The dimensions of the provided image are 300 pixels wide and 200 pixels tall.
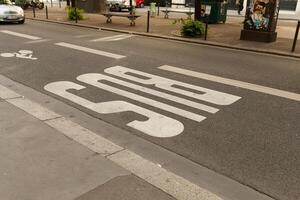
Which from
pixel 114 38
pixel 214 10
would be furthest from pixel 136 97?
pixel 214 10

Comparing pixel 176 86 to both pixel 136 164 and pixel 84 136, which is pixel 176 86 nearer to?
pixel 84 136

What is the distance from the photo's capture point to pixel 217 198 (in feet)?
11.7

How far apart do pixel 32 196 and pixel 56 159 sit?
2.64 ft

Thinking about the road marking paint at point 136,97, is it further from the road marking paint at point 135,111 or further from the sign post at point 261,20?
the sign post at point 261,20

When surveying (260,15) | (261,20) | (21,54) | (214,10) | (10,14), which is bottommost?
(21,54)

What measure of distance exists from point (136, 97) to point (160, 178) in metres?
3.04

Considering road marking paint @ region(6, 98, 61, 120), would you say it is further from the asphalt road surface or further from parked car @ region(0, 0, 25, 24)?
parked car @ region(0, 0, 25, 24)

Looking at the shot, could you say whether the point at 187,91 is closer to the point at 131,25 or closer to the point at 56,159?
the point at 56,159

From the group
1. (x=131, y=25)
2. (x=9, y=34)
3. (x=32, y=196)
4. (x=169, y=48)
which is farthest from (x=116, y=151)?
(x=131, y=25)

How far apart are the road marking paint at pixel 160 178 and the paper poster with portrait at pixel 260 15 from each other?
10401mm

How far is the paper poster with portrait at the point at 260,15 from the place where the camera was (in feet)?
42.6

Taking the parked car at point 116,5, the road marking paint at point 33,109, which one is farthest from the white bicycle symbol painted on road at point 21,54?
the parked car at point 116,5

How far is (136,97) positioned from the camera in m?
6.77

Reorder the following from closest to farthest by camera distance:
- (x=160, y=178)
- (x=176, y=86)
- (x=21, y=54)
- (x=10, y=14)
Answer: (x=160, y=178) < (x=176, y=86) < (x=21, y=54) < (x=10, y=14)
